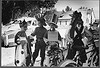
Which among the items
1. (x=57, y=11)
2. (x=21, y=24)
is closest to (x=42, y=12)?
(x=57, y=11)

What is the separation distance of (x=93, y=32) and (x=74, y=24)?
26 centimetres

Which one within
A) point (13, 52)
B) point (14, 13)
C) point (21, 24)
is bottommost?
point (13, 52)

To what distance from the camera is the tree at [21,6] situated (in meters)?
1.82

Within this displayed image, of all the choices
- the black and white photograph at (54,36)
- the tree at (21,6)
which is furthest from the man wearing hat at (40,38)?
the tree at (21,6)

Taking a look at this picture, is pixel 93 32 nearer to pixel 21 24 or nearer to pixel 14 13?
pixel 21 24

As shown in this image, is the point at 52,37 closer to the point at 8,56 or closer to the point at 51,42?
the point at 51,42

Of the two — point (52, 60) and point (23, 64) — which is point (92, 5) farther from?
point (23, 64)

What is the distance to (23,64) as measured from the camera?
5.96ft

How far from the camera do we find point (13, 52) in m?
1.82

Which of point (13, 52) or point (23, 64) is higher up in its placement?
point (13, 52)

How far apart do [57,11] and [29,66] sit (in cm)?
78

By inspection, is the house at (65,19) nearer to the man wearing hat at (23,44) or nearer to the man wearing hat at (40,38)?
the man wearing hat at (40,38)

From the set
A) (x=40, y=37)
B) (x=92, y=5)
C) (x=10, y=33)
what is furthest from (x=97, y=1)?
(x=10, y=33)

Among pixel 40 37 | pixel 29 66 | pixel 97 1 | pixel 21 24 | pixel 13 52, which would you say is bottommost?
pixel 29 66
